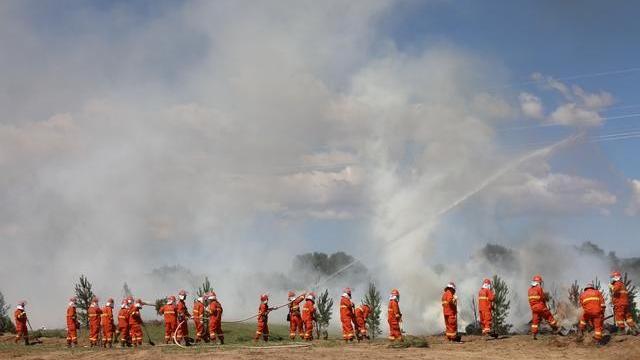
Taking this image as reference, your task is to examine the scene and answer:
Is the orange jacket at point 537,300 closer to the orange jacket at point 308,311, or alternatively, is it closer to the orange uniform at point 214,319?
the orange jacket at point 308,311

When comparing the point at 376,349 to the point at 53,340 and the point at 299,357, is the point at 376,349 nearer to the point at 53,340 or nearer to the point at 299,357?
the point at 299,357

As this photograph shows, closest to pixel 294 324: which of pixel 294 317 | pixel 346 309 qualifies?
pixel 294 317

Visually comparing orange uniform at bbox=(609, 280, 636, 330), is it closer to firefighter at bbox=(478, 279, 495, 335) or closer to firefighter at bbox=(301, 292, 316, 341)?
firefighter at bbox=(478, 279, 495, 335)

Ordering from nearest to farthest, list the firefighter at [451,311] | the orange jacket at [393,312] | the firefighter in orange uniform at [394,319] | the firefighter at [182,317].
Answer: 1. the firefighter at [451,311]
2. the firefighter in orange uniform at [394,319]
3. the orange jacket at [393,312]
4. the firefighter at [182,317]

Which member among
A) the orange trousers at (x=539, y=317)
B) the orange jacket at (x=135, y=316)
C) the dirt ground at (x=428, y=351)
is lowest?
the dirt ground at (x=428, y=351)

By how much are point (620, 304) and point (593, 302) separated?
3.52 m

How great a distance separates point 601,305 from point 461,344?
600 cm

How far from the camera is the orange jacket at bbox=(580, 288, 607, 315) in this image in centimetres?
2478

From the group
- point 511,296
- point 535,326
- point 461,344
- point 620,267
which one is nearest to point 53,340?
point 461,344

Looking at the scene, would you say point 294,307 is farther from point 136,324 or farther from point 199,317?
point 136,324

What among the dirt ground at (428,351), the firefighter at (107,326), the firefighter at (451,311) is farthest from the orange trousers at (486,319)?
the firefighter at (107,326)

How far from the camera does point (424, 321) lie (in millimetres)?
131250

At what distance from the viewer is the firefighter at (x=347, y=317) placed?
3156 cm

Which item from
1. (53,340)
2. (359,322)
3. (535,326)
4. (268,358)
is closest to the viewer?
(268,358)
